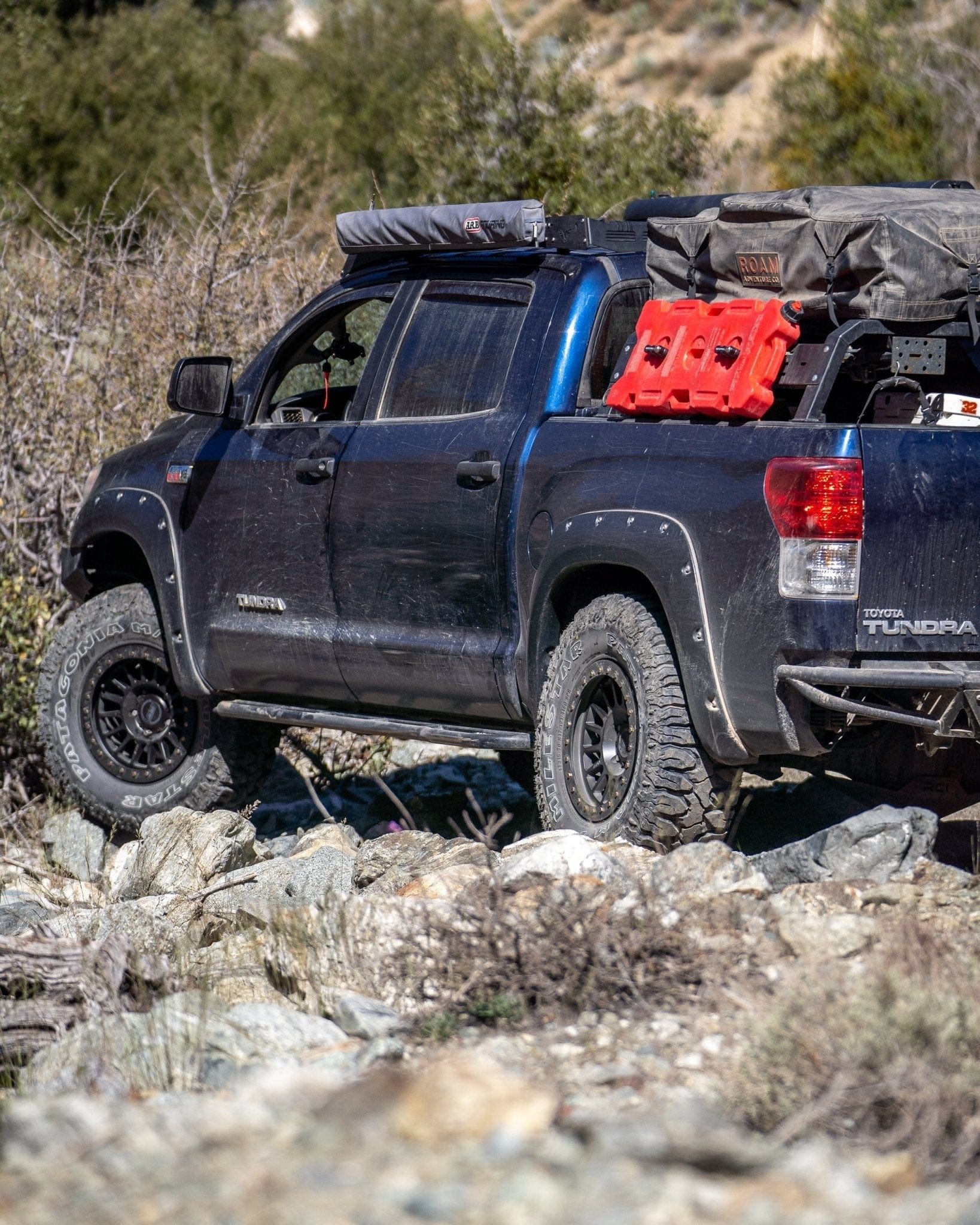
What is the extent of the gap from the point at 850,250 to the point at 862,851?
5.84ft

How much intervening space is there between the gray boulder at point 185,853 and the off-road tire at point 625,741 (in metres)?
1.37

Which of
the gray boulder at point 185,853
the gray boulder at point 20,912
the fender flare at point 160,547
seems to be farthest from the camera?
the fender flare at point 160,547

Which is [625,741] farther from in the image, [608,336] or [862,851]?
[608,336]

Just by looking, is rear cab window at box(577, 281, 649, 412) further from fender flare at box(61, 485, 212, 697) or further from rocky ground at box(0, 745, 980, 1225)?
fender flare at box(61, 485, 212, 697)

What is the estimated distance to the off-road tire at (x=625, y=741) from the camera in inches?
201

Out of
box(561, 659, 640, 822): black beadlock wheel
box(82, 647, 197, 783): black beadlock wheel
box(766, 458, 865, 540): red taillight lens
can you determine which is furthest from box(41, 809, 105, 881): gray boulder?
box(766, 458, 865, 540): red taillight lens

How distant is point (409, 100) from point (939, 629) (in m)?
19.1

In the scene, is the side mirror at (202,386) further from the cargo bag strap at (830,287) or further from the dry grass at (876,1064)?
the dry grass at (876,1064)

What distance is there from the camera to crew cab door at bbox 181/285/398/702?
6.31m

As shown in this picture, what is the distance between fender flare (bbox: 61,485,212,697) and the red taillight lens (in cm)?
290

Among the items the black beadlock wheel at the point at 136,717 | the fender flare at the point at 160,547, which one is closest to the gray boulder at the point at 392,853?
the fender flare at the point at 160,547

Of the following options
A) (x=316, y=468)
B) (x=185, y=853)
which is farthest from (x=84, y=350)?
(x=185, y=853)

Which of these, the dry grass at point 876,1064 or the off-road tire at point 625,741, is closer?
the dry grass at point 876,1064

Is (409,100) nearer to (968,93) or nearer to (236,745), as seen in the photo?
(968,93)
